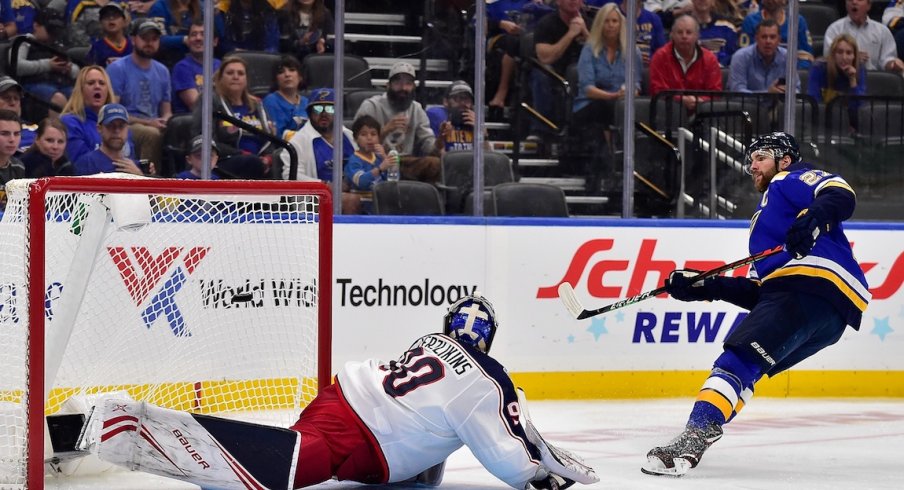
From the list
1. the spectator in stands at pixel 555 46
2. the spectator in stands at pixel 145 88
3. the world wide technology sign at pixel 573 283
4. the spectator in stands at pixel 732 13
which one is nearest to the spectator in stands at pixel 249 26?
the spectator in stands at pixel 145 88

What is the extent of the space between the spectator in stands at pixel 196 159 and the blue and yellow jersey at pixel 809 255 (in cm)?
245

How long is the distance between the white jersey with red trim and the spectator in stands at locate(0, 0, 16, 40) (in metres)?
2.85

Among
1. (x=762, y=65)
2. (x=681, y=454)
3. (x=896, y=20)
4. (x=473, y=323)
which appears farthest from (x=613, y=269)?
(x=473, y=323)

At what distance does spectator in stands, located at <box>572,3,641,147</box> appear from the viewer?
6492 mm

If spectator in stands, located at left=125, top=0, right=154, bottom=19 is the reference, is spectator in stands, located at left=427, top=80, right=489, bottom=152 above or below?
below

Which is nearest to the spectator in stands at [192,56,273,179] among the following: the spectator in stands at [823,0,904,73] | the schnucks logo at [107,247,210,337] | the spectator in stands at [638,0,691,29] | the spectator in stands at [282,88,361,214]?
the spectator in stands at [282,88,361,214]

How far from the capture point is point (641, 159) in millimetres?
6492

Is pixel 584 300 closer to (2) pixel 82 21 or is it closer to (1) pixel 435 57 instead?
(1) pixel 435 57

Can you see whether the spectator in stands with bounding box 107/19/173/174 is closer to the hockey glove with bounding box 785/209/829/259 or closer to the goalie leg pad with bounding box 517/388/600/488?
the goalie leg pad with bounding box 517/388/600/488

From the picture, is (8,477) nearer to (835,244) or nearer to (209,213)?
(209,213)

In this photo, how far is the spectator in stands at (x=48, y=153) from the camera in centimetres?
553

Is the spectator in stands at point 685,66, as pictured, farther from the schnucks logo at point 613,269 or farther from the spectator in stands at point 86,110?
the spectator in stands at point 86,110

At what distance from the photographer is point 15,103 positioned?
558 cm

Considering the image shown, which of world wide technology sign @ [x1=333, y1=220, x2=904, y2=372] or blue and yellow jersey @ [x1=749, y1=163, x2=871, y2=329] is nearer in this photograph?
blue and yellow jersey @ [x1=749, y1=163, x2=871, y2=329]
